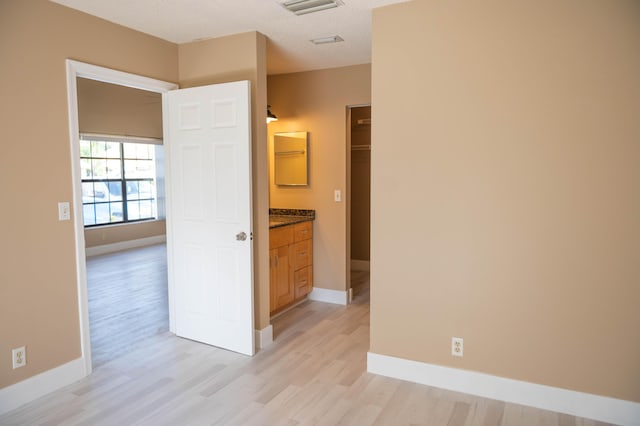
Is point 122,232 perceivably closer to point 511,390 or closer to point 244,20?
point 244,20

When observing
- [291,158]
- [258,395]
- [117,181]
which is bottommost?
[258,395]

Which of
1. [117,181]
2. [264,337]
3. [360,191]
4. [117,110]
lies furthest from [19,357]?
[117,181]

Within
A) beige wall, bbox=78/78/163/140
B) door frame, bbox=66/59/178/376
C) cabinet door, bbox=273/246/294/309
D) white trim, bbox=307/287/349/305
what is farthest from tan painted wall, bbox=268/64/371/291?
beige wall, bbox=78/78/163/140

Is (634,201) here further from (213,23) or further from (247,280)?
(213,23)

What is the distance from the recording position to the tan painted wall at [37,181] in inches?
101

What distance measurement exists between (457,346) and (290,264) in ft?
6.70

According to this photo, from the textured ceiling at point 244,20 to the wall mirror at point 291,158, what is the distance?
1.12m

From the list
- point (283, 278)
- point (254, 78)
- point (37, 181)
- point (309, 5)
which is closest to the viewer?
point (37, 181)

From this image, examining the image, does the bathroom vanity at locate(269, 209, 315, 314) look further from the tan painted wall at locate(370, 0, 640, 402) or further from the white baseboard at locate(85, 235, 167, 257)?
the white baseboard at locate(85, 235, 167, 257)

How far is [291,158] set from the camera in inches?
191

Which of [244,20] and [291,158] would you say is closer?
[244,20]

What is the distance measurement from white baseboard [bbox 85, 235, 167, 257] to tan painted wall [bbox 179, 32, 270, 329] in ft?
16.4

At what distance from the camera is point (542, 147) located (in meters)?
2.51

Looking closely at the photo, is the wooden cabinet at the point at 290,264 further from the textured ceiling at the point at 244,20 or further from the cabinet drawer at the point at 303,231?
the textured ceiling at the point at 244,20
